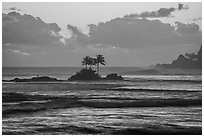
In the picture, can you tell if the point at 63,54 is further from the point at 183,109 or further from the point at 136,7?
the point at 183,109

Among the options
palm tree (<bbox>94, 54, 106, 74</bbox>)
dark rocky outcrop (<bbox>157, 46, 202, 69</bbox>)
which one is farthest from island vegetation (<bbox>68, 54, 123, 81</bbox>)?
dark rocky outcrop (<bbox>157, 46, 202, 69</bbox>)

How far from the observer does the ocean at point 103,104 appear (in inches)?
145

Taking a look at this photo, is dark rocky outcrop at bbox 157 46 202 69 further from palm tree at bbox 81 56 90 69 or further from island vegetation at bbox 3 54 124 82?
palm tree at bbox 81 56 90 69

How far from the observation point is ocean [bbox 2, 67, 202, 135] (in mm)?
3684

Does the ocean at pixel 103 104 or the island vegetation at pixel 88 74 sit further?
the island vegetation at pixel 88 74

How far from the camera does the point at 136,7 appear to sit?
13.2ft

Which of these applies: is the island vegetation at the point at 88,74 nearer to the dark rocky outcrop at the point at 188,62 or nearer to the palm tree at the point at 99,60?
the palm tree at the point at 99,60

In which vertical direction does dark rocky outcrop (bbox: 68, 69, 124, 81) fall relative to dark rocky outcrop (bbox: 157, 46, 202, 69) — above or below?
below

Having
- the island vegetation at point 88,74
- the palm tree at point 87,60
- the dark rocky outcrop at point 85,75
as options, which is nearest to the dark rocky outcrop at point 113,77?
the island vegetation at point 88,74

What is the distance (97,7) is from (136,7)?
1.46 ft

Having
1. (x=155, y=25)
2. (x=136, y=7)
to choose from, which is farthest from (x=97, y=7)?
(x=155, y=25)

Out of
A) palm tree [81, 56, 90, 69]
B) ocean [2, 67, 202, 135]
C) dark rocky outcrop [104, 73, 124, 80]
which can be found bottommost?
ocean [2, 67, 202, 135]

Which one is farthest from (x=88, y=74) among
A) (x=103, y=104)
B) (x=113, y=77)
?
(x=103, y=104)

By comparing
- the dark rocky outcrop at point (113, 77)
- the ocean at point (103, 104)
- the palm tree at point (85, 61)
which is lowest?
the ocean at point (103, 104)
